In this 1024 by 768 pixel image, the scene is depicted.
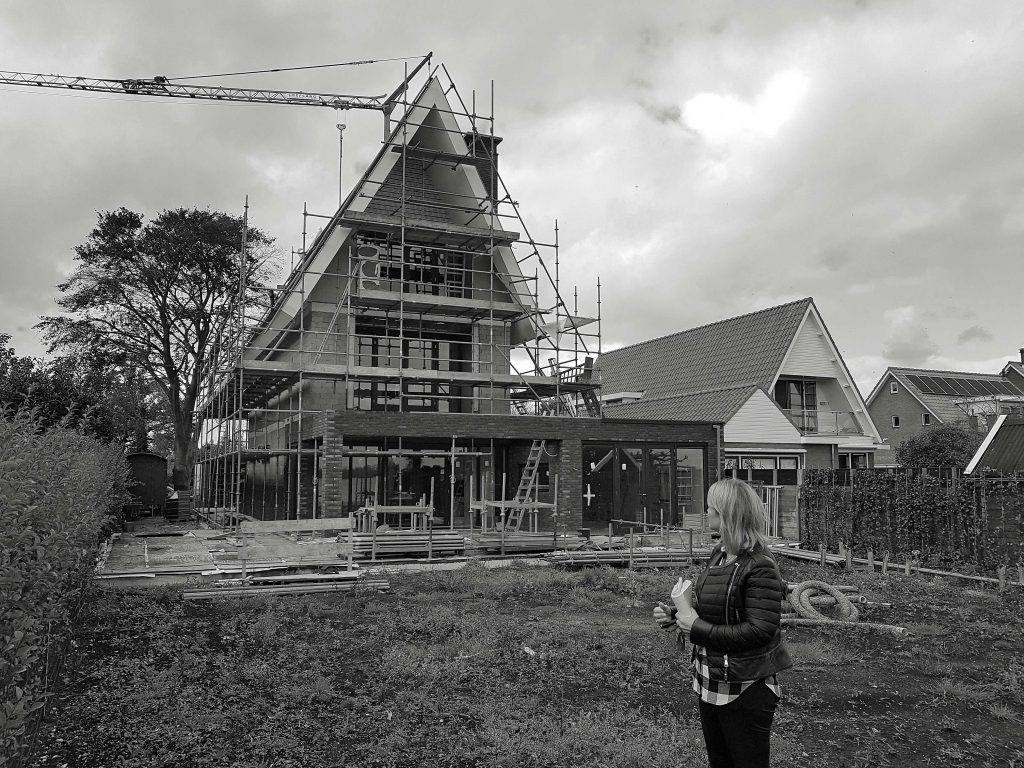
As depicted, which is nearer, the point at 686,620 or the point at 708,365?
the point at 686,620

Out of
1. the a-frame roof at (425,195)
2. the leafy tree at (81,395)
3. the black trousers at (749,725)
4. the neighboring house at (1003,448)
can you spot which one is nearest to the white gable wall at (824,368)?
the neighboring house at (1003,448)

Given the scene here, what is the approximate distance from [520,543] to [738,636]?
529 inches

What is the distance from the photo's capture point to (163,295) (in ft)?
128

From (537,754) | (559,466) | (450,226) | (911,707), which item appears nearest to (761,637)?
(537,754)

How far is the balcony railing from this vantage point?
29859mm

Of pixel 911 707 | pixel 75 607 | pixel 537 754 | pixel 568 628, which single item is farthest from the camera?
pixel 568 628

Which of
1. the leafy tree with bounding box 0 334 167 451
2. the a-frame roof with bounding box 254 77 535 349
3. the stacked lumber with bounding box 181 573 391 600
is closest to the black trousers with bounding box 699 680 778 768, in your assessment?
the leafy tree with bounding box 0 334 167 451

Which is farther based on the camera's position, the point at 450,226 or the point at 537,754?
the point at 450,226

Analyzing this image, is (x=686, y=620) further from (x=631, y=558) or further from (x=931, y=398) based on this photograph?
(x=931, y=398)

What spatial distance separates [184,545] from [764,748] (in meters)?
18.4

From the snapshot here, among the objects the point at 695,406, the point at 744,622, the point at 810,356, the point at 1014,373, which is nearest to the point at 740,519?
the point at 744,622

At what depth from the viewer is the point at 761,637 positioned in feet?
12.3

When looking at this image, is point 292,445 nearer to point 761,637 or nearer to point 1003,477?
point 1003,477

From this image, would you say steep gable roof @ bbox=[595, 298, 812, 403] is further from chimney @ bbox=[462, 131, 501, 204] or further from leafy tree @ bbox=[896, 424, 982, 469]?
leafy tree @ bbox=[896, 424, 982, 469]
